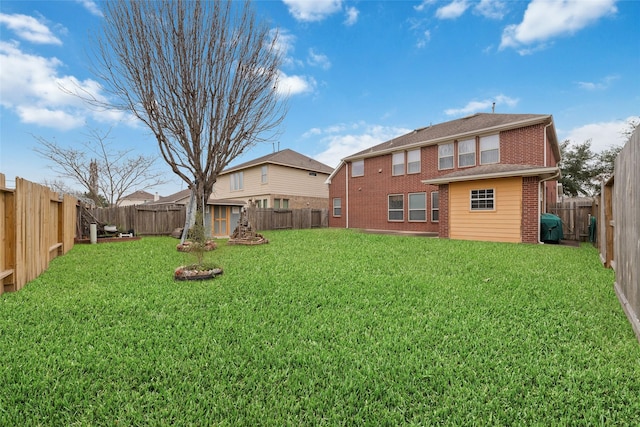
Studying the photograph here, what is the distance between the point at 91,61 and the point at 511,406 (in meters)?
14.3

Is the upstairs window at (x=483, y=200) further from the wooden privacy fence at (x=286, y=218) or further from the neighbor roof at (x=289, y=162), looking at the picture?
the neighbor roof at (x=289, y=162)

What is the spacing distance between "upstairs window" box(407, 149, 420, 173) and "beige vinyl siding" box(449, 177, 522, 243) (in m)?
4.35

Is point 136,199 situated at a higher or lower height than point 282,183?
higher

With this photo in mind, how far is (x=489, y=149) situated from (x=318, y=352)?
1481 centimetres

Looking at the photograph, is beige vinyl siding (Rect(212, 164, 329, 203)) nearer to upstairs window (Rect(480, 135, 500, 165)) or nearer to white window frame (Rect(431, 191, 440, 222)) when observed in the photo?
white window frame (Rect(431, 191, 440, 222))

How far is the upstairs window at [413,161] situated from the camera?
1669 centimetres

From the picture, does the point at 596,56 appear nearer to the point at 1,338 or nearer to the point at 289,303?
the point at 289,303

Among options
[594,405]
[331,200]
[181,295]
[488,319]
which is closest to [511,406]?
[594,405]

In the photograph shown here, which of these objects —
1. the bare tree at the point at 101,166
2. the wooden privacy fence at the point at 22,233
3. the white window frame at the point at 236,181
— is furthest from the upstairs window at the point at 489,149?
the bare tree at the point at 101,166

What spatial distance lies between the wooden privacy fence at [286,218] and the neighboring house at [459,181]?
4.01 feet

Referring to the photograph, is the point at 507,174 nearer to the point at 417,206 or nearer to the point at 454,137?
the point at 454,137

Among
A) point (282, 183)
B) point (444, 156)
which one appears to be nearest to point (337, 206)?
point (282, 183)

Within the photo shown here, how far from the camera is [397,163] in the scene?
693 inches

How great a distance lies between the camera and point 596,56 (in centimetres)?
1054
